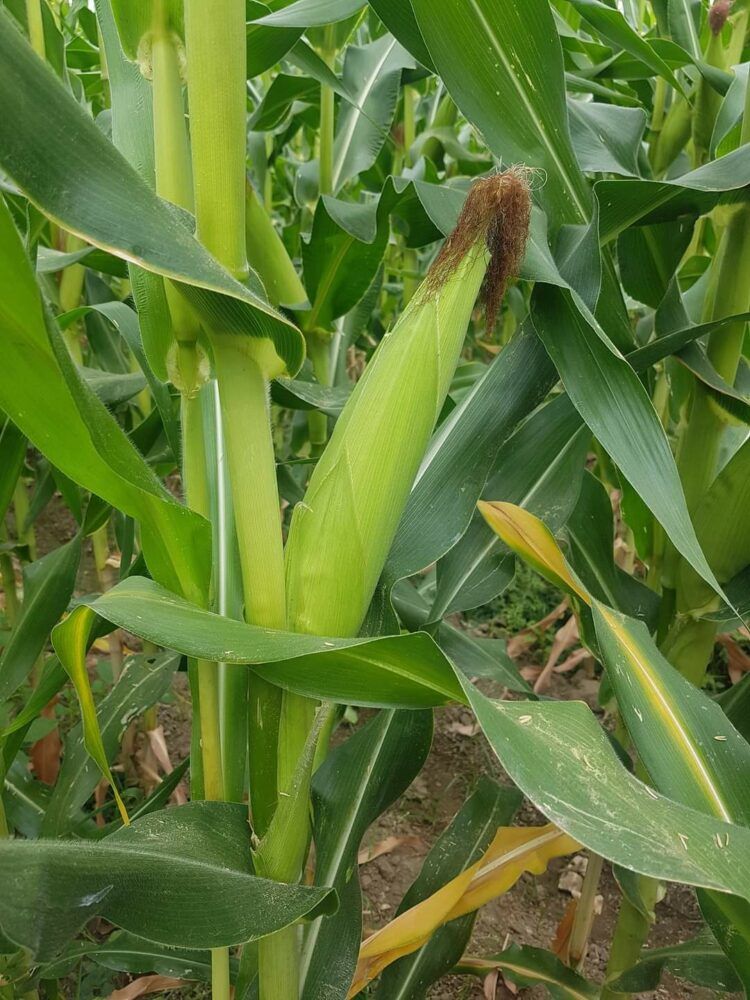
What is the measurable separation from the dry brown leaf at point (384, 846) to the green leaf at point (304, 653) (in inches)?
39.2

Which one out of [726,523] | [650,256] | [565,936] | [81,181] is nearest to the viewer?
[81,181]

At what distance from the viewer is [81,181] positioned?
513 mm

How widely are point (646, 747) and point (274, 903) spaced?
0.38 meters

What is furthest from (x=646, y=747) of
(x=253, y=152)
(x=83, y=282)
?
(x=253, y=152)

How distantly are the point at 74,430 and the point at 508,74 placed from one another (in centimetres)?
58

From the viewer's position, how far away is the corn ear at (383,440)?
65cm

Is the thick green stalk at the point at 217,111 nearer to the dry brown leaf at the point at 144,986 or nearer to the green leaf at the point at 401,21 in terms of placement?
the green leaf at the point at 401,21

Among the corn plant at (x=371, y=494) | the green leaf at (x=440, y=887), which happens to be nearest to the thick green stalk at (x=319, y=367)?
the corn plant at (x=371, y=494)

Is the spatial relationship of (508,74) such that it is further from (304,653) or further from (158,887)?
(158,887)

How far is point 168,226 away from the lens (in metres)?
0.53

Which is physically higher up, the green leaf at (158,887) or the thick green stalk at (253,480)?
the thick green stalk at (253,480)

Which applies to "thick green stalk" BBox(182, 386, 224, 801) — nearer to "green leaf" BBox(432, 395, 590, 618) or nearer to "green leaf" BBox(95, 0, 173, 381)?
"green leaf" BBox(95, 0, 173, 381)

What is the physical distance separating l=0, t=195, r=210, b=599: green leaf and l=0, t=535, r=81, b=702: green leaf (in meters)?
0.52

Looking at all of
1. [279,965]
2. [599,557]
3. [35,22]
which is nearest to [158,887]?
[279,965]
